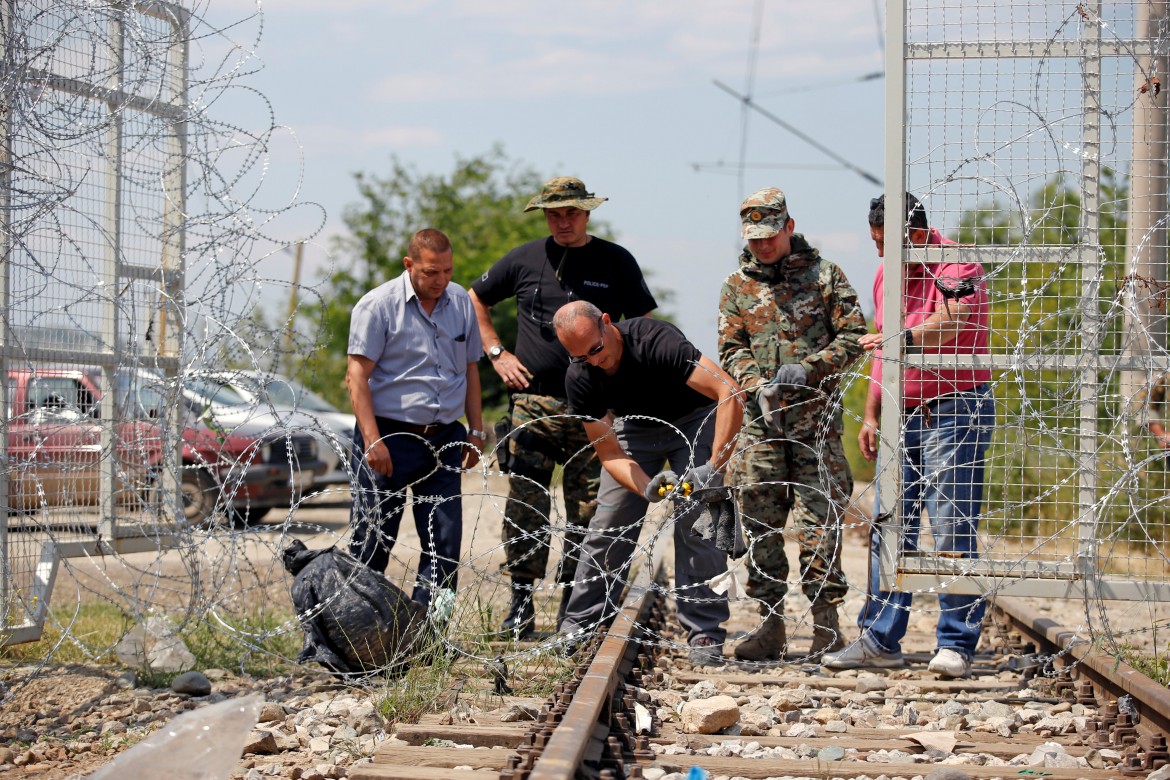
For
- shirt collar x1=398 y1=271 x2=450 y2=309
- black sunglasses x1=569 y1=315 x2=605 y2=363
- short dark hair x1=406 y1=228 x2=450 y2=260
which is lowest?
black sunglasses x1=569 y1=315 x2=605 y2=363

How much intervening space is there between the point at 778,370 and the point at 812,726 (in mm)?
1753

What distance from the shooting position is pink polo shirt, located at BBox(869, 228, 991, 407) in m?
5.56

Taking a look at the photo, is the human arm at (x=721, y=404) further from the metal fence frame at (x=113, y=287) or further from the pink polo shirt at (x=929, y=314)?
the metal fence frame at (x=113, y=287)

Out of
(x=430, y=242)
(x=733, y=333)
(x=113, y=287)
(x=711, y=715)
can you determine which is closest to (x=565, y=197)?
(x=430, y=242)

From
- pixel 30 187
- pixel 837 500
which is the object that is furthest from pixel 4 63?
pixel 837 500

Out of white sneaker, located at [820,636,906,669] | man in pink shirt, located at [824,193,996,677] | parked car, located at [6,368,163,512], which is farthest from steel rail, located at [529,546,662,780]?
parked car, located at [6,368,163,512]

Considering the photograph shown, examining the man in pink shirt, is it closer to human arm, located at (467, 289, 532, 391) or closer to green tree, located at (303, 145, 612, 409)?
human arm, located at (467, 289, 532, 391)

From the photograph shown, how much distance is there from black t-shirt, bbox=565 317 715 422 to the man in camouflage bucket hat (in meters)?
0.63

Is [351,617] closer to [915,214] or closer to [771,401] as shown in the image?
[771,401]

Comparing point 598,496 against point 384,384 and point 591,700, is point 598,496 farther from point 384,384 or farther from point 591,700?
point 591,700

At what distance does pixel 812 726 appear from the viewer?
15.0 feet

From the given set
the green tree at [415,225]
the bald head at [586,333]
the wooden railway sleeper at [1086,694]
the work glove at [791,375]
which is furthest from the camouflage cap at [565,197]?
the green tree at [415,225]

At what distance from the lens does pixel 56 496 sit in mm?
5949

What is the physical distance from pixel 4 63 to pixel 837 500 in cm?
403
